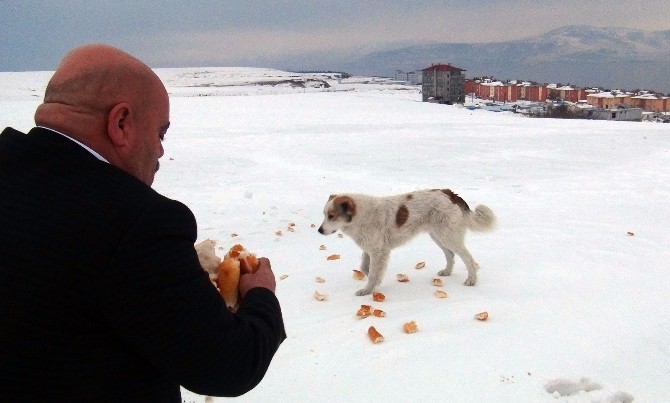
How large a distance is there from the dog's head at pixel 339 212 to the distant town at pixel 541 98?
58.5 metres

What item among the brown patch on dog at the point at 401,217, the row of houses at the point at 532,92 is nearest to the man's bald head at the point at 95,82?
the brown patch on dog at the point at 401,217

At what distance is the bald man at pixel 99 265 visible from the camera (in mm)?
1381

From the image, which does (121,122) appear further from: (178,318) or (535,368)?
(535,368)

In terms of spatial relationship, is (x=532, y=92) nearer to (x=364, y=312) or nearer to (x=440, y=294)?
(x=440, y=294)

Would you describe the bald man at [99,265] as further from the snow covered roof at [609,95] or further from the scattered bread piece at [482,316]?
the snow covered roof at [609,95]

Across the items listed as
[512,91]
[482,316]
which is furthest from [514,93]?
[482,316]

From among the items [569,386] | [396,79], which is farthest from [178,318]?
[396,79]

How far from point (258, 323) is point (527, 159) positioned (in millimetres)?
17493

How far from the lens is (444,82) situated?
86.4 metres

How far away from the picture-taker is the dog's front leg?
20.6ft

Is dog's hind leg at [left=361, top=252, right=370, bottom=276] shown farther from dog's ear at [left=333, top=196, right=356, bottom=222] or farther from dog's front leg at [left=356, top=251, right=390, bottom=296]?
dog's ear at [left=333, top=196, right=356, bottom=222]

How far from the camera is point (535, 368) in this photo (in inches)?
163

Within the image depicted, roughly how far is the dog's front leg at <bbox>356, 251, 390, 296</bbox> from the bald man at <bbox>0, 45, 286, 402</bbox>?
474cm

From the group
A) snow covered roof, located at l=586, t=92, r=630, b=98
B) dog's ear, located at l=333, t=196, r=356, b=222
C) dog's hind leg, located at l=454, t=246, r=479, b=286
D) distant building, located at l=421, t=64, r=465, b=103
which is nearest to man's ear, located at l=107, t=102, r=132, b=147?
dog's ear, located at l=333, t=196, r=356, b=222
